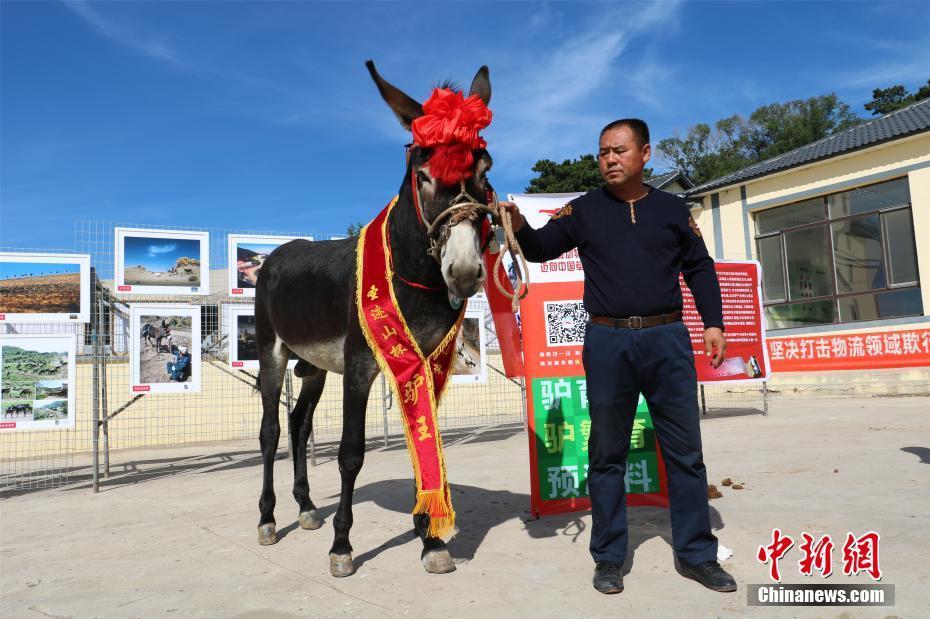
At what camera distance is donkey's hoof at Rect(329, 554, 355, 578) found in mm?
3330

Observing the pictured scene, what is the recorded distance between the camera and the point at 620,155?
3242 mm

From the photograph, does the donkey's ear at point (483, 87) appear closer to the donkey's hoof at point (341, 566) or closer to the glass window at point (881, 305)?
the donkey's hoof at point (341, 566)

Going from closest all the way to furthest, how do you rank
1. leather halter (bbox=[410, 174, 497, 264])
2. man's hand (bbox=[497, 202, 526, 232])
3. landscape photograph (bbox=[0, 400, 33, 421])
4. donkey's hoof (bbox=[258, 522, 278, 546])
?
1. leather halter (bbox=[410, 174, 497, 264])
2. man's hand (bbox=[497, 202, 526, 232])
3. donkey's hoof (bbox=[258, 522, 278, 546])
4. landscape photograph (bbox=[0, 400, 33, 421])

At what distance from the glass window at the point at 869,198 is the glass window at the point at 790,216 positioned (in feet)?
1.30

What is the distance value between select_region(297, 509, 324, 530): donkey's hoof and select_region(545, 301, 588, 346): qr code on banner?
2147mm

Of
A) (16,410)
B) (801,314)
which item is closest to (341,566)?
(16,410)

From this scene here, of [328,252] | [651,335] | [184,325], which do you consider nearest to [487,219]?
[651,335]

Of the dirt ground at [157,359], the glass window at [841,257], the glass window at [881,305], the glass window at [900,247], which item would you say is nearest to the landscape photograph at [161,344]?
the dirt ground at [157,359]

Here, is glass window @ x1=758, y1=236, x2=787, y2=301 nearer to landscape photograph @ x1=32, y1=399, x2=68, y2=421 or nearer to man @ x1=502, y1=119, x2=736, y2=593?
man @ x1=502, y1=119, x2=736, y2=593

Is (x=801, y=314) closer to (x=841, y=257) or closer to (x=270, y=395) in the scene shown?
(x=841, y=257)

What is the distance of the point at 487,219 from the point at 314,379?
2560mm

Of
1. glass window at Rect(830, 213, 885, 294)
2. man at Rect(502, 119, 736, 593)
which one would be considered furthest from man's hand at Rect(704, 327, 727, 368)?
glass window at Rect(830, 213, 885, 294)

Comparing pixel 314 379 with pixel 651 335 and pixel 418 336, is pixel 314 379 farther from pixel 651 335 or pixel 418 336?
pixel 651 335

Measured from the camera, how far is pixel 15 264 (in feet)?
23.9
